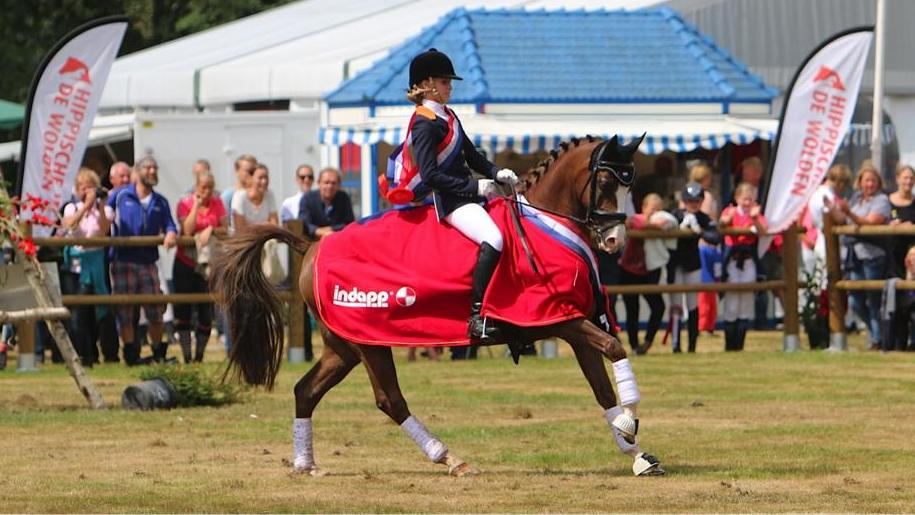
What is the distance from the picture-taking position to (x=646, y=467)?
409 inches

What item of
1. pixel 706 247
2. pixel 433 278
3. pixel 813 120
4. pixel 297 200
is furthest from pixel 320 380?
pixel 813 120

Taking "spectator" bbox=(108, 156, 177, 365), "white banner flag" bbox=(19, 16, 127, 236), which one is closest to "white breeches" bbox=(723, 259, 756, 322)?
"spectator" bbox=(108, 156, 177, 365)

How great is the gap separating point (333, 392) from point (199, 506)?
6987 mm

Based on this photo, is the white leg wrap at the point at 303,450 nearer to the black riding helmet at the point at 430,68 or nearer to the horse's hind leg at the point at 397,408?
the horse's hind leg at the point at 397,408

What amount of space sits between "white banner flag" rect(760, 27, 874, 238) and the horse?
9.96m

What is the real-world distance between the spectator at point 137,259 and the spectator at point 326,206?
1248 millimetres

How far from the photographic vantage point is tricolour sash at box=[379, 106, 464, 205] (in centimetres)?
1069

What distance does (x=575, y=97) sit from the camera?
22.8 metres

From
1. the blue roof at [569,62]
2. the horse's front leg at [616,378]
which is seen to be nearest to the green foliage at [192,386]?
the horse's front leg at [616,378]

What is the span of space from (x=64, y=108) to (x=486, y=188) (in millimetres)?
9204

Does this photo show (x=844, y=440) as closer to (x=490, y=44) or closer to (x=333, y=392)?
(x=333, y=392)

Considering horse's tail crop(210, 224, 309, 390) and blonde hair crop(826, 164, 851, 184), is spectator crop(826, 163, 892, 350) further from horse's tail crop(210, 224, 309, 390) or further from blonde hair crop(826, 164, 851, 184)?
horse's tail crop(210, 224, 309, 390)

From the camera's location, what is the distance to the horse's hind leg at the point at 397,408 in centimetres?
1059

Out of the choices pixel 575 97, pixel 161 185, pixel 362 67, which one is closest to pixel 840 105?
pixel 575 97
